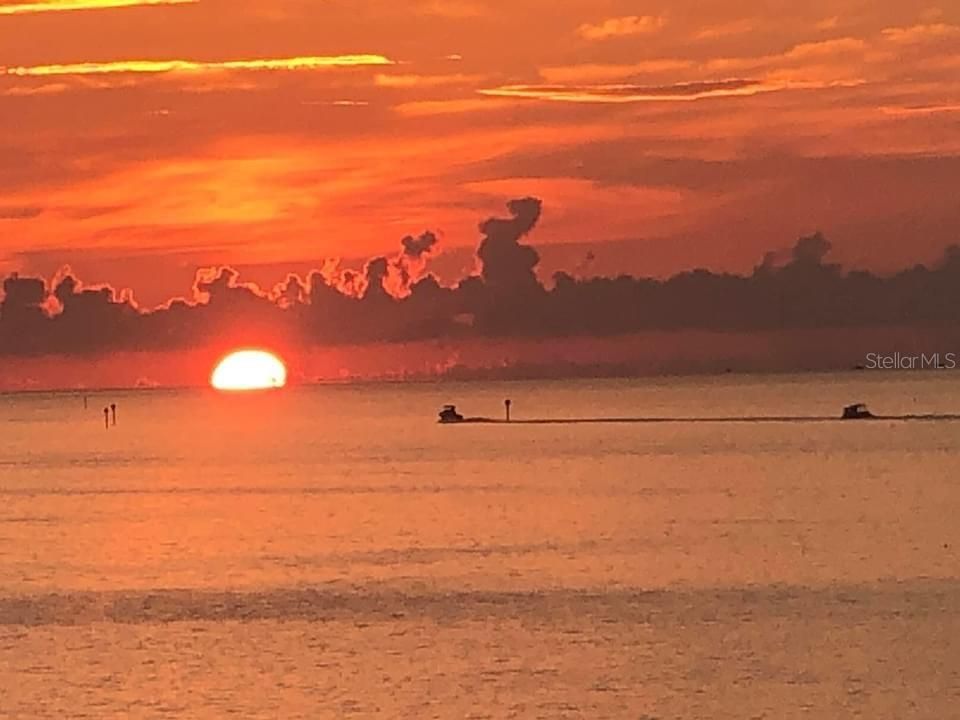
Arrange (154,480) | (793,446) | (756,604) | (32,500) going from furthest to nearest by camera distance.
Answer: (793,446)
(154,480)
(32,500)
(756,604)

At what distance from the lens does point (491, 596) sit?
54375mm

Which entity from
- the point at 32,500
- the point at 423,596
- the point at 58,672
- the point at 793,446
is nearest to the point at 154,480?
the point at 32,500

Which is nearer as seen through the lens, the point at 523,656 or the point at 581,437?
the point at 523,656

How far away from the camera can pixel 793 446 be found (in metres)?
144

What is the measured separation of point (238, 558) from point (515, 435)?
104m

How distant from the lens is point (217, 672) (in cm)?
4244

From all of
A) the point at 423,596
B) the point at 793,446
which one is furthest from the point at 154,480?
the point at 423,596

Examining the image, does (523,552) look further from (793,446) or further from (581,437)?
(581,437)

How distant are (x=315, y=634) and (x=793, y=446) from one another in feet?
325

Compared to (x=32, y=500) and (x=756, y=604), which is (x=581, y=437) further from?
(x=756, y=604)

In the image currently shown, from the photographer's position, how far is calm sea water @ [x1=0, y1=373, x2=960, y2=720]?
39625 mm

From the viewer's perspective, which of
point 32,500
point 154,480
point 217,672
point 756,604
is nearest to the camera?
point 217,672

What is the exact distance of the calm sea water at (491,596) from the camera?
39.6 metres

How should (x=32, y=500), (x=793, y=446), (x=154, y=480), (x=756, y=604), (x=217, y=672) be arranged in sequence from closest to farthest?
(x=217, y=672)
(x=756, y=604)
(x=32, y=500)
(x=154, y=480)
(x=793, y=446)
